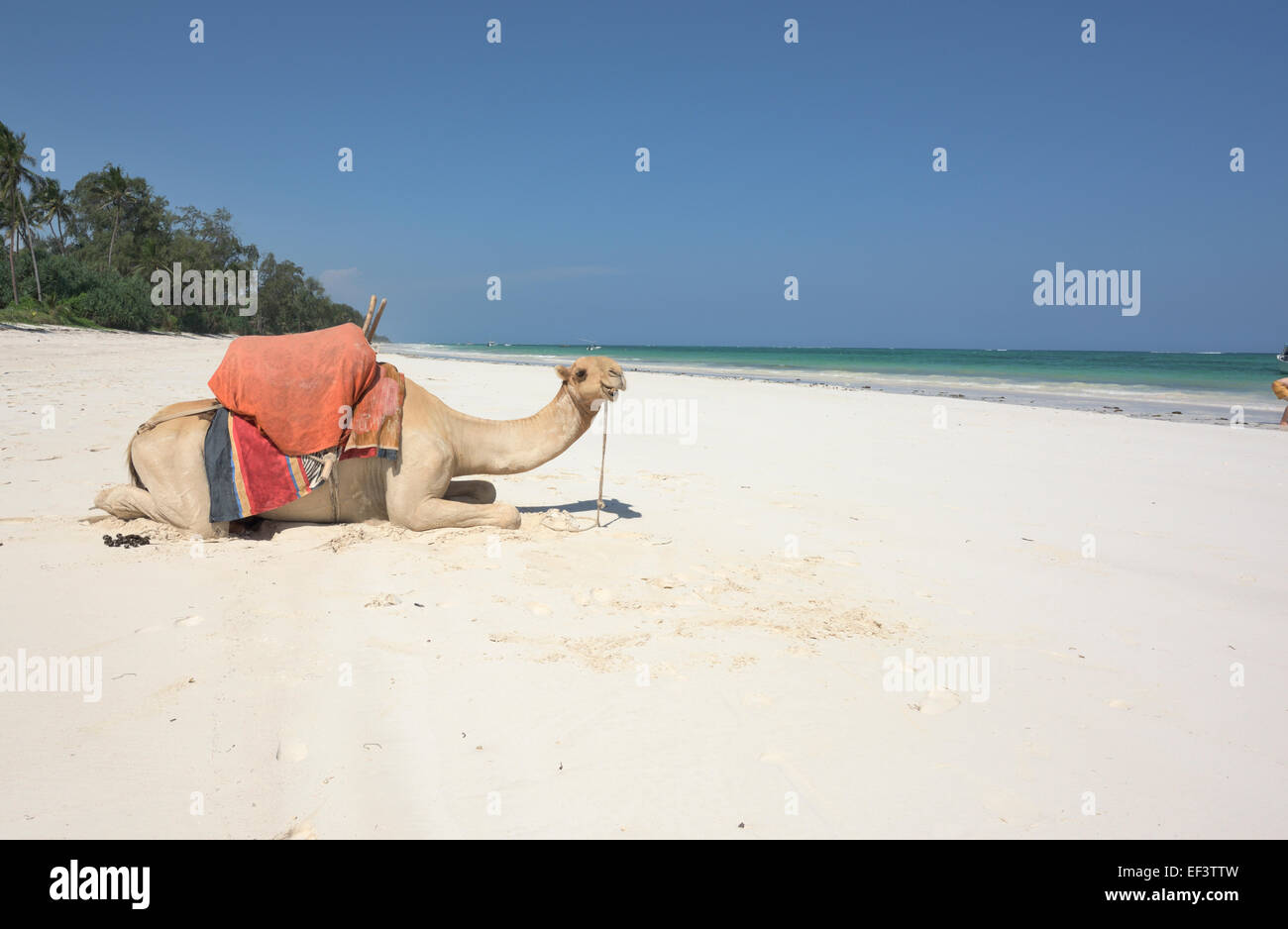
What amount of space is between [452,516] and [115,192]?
236 feet

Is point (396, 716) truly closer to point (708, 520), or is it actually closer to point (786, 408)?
point (708, 520)

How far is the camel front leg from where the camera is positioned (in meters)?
5.26

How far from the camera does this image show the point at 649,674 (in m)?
3.41

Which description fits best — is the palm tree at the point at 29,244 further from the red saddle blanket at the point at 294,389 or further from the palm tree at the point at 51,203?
the red saddle blanket at the point at 294,389

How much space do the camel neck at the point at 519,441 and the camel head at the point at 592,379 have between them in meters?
0.08

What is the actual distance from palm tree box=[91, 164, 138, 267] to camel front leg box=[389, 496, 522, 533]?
66543 millimetres

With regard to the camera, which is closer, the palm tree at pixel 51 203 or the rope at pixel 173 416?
the rope at pixel 173 416

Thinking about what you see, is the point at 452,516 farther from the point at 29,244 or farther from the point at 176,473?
the point at 29,244

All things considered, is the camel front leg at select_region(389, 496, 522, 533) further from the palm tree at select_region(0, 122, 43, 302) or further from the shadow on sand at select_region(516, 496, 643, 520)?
the palm tree at select_region(0, 122, 43, 302)

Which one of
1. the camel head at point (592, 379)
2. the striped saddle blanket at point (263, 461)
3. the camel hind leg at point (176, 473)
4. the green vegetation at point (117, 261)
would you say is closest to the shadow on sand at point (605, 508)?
the camel head at point (592, 379)

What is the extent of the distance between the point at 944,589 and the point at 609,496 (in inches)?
138

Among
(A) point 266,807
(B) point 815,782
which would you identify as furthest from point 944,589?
(A) point 266,807

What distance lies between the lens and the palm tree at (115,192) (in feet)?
189

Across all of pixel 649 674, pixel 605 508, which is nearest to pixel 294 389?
pixel 605 508
